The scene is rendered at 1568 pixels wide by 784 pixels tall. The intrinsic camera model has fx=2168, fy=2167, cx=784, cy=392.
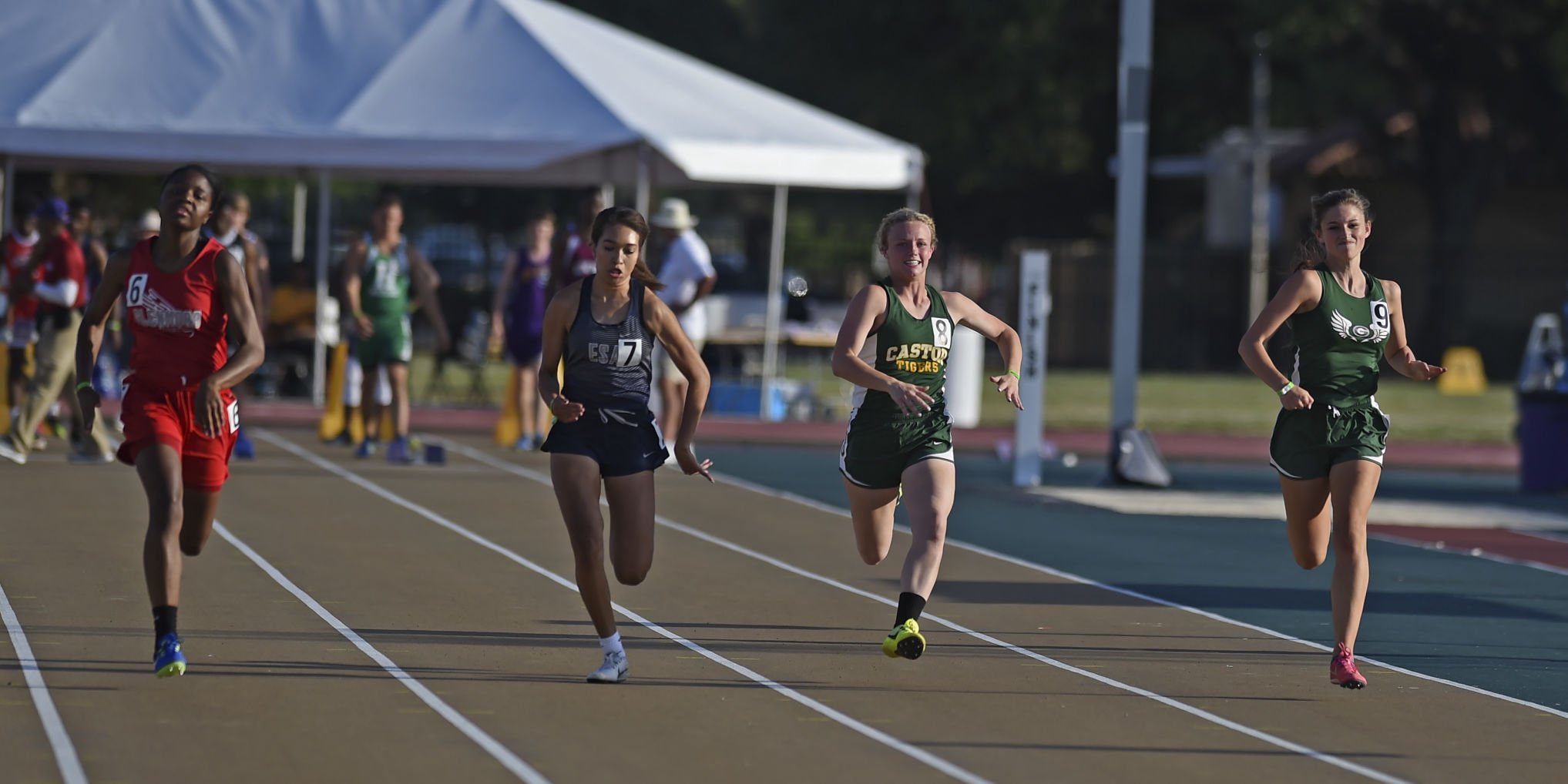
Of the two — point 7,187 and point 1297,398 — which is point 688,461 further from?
point 7,187

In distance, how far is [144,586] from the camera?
1030 cm

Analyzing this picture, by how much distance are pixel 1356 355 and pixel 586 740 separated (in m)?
3.58

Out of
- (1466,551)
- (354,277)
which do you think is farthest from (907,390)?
(354,277)

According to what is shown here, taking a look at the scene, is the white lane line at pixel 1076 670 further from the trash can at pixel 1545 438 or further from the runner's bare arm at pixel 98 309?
the trash can at pixel 1545 438

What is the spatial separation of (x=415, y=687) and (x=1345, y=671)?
3578 mm

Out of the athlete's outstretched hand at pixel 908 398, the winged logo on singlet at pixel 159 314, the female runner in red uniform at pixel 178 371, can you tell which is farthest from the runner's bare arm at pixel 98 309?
the athlete's outstretched hand at pixel 908 398

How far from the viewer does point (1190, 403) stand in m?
31.4

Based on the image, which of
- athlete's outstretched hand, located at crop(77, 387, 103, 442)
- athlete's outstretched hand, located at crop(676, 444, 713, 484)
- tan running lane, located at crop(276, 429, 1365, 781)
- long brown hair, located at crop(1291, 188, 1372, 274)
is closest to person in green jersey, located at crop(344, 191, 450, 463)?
tan running lane, located at crop(276, 429, 1365, 781)

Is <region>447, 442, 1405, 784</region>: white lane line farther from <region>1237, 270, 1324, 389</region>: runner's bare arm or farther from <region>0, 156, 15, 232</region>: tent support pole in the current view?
<region>0, 156, 15, 232</region>: tent support pole

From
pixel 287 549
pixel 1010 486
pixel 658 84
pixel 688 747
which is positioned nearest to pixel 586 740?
pixel 688 747

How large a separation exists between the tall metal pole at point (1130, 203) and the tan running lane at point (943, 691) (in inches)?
254

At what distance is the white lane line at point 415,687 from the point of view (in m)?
6.69

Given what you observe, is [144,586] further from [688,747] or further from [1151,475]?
[1151,475]

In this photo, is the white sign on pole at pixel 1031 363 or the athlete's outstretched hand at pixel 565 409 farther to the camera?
the white sign on pole at pixel 1031 363
